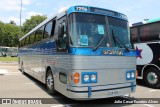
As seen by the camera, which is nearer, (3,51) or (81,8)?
(81,8)

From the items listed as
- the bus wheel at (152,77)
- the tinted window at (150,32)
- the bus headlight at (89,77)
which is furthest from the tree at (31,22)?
the bus headlight at (89,77)

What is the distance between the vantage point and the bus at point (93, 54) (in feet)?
22.1

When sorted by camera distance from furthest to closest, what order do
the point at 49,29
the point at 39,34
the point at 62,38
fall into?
the point at 39,34 → the point at 49,29 → the point at 62,38

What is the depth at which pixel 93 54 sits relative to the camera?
688 cm

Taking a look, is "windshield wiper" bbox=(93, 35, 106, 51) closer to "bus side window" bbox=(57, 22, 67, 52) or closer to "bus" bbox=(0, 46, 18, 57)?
"bus side window" bbox=(57, 22, 67, 52)

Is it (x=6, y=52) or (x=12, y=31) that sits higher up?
(x=12, y=31)

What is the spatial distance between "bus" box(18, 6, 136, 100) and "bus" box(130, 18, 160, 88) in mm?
3239

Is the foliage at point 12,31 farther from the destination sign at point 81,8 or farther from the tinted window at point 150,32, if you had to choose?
the destination sign at point 81,8

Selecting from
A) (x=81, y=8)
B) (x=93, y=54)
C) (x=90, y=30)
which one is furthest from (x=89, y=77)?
(x=81, y=8)

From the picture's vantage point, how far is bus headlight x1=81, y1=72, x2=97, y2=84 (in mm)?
6703

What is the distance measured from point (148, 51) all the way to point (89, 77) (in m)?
5.35

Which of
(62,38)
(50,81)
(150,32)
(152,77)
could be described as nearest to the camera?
(62,38)

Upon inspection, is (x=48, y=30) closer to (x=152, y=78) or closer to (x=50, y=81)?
(x=50, y=81)

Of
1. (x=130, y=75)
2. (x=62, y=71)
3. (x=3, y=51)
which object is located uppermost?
(x=3, y=51)
